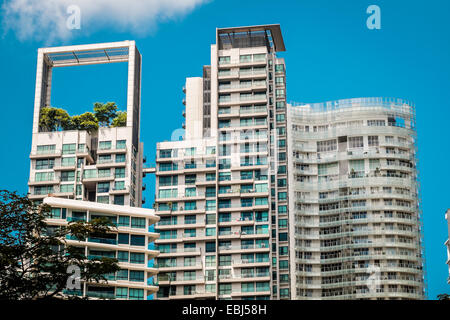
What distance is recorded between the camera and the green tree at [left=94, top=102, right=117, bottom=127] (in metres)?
95.4

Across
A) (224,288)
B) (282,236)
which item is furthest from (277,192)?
(224,288)

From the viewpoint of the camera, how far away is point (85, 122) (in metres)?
94.6

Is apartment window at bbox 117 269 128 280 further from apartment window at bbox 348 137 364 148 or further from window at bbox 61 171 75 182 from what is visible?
apartment window at bbox 348 137 364 148

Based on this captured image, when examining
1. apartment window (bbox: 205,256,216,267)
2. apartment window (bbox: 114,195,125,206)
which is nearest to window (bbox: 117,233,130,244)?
apartment window (bbox: 114,195,125,206)

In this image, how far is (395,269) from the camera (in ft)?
298

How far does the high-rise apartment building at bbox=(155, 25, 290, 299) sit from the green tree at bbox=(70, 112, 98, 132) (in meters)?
9.62

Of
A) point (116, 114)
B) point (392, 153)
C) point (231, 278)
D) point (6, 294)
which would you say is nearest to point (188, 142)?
point (116, 114)

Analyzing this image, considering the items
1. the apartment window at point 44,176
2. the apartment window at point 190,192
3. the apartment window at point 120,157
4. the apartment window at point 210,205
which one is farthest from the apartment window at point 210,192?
the apartment window at point 44,176

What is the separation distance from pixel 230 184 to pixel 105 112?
1948 centimetres

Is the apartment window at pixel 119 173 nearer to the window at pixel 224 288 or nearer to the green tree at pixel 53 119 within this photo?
the green tree at pixel 53 119

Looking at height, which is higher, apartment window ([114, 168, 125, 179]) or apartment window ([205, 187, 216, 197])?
apartment window ([114, 168, 125, 179])

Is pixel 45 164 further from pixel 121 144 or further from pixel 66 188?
pixel 121 144

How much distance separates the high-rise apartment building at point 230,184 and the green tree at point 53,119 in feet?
43.6
